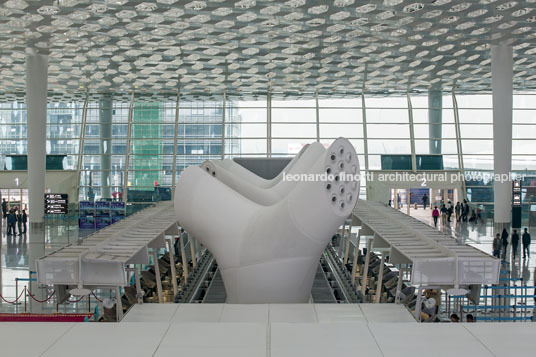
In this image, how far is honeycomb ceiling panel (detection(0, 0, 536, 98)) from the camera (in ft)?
66.0

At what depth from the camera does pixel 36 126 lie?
2792 cm

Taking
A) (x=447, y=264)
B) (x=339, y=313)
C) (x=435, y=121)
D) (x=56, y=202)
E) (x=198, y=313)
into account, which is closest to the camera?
(x=339, y=313)

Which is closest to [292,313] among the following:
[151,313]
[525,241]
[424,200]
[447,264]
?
[151,313]

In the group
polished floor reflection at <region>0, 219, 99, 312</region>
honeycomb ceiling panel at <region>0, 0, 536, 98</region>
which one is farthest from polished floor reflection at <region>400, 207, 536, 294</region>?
polished floor reflection at <region>0, 219, 99, 312</region>

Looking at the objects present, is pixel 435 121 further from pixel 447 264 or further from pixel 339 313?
pixel 339 313

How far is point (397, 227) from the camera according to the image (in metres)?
14.0

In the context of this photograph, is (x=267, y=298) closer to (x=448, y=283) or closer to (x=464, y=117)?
(x=448, y=283)

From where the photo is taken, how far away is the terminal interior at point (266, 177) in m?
7.17

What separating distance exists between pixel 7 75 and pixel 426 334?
107 ft

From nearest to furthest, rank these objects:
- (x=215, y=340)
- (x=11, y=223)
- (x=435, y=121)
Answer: (x=215, y=340) < (x=11, y=223) < (x=435, y=121)

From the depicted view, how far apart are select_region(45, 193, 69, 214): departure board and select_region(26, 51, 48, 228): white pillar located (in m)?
5.58

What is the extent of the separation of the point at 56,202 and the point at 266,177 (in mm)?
8139

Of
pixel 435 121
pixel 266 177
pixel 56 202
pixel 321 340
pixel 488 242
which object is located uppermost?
pixel 435 121

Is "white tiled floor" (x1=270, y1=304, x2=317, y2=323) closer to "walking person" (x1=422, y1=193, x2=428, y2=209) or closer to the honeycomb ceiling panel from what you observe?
the honeycomb ceiling panel
